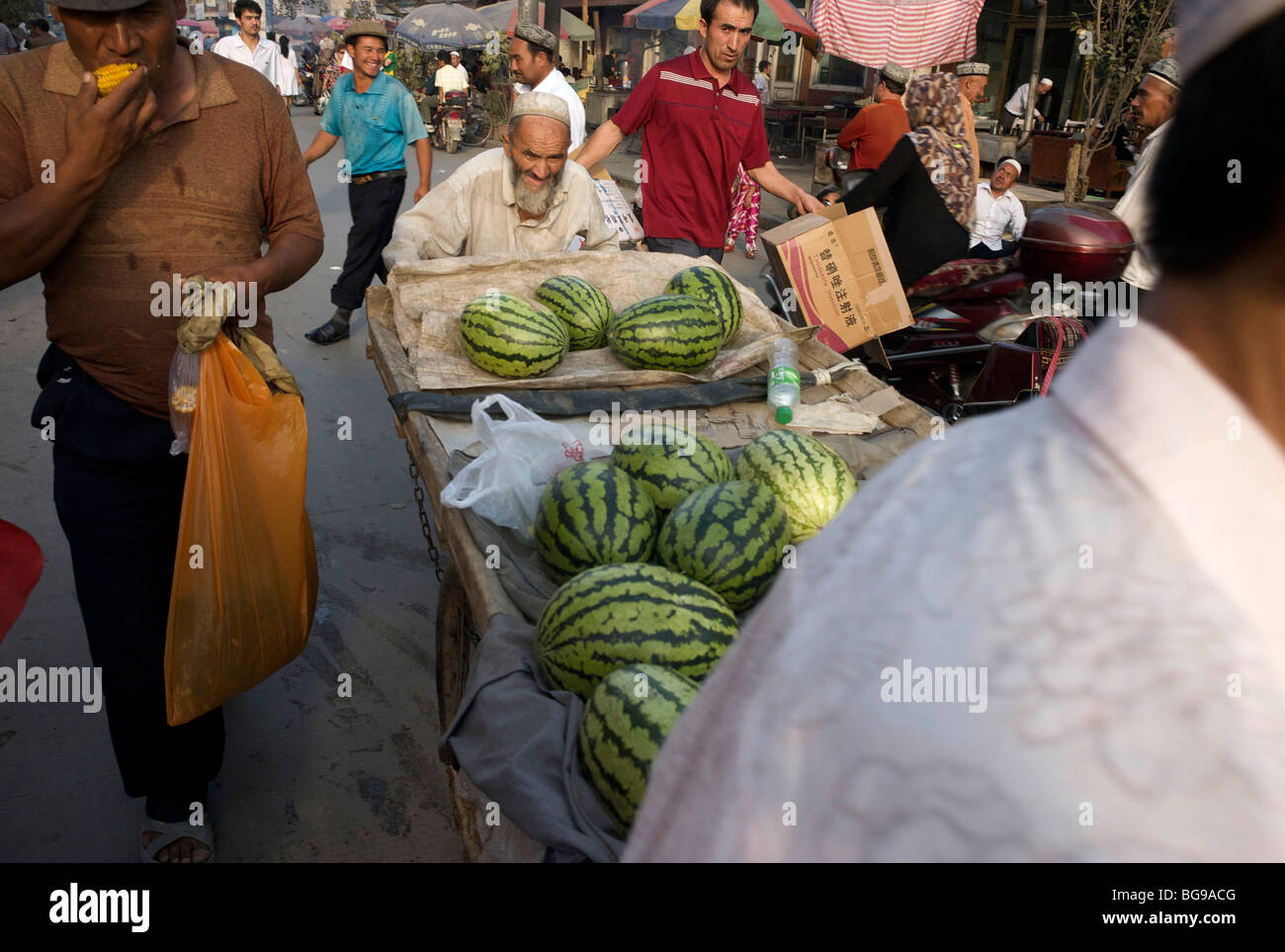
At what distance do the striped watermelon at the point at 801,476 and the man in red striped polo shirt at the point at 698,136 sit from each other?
2545 mm

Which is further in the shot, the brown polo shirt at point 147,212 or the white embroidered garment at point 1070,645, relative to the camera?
the brown polo shirt at point 147,212

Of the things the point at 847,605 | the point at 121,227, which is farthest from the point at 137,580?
the point at 847,605

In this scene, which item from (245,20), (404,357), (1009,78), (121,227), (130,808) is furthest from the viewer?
(1009,78)

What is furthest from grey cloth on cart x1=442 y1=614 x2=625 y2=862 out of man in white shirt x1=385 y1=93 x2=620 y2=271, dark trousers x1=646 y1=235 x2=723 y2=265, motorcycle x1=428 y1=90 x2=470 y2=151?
motorcycle x1=428 y1=90 x2=470 y2=151

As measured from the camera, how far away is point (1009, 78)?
18.8m

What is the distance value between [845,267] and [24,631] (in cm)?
399

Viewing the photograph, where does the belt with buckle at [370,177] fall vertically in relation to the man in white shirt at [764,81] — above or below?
above

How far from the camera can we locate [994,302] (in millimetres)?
5582

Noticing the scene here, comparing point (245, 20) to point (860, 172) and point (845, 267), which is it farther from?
point (845, 267)

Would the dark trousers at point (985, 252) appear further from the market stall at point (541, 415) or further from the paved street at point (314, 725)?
the paved street at point (314, 725)

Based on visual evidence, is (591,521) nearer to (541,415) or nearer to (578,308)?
(541,415)

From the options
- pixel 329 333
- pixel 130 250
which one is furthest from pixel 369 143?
pixel 130 250

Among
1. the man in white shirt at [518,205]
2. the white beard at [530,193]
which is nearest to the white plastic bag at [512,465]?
the man in white shirt at [518,205]

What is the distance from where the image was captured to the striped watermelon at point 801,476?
2.69m
